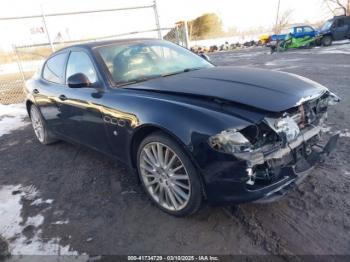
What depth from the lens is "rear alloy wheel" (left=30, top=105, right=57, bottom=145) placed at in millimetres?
4930

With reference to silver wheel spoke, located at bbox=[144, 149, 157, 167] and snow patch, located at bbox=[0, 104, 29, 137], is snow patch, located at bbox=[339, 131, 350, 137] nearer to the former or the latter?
silver wheel spoke, located at bbox=[144, 149, 157, 167]

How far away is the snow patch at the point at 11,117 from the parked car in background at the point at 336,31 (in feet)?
66.1

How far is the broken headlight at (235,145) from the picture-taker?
86.0 inches

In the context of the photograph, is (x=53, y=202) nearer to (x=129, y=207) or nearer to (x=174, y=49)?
(x=129, y=207)

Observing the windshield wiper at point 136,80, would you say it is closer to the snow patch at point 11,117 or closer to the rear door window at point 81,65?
the rear door window at point 81,65

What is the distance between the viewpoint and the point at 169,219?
9.12ft

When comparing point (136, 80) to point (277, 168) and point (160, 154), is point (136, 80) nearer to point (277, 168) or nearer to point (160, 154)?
point (160, 154)

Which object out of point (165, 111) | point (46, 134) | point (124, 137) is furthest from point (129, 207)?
point (46, 134)

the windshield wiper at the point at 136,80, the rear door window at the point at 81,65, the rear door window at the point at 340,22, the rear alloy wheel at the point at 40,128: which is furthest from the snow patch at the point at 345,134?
the rear door window at the point at 340,22

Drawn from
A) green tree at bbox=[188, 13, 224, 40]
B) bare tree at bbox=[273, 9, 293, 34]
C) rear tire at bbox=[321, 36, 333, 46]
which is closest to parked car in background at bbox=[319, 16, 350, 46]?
rear tire at bbox=[321, 36, 333, 46]

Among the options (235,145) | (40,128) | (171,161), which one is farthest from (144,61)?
(40,128)

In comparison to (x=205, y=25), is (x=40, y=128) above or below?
above

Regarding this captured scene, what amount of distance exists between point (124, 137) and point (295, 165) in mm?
1582

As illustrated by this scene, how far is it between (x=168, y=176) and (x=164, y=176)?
61mm
